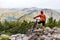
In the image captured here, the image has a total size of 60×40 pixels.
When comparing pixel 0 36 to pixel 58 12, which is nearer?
pixel 0 36

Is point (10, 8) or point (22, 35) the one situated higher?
point (10, 8)

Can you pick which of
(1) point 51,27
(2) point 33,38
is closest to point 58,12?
(1) point 51,27

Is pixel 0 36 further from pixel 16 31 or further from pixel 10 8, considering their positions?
pixel 10 8

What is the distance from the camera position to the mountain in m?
6.02

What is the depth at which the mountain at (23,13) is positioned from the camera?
237 inches

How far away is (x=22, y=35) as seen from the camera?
19.0 ft

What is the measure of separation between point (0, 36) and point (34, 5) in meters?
1.02

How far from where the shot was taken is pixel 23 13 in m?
6.14

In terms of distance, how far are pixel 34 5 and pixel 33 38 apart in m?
0.86

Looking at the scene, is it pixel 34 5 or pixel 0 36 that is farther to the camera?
pixel 34 5

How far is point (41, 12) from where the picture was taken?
230 inches

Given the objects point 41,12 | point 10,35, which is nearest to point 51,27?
point 41,12

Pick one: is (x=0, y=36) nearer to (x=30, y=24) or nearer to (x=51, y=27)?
(x=30, y=24)

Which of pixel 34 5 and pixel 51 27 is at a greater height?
pixel 34 5
